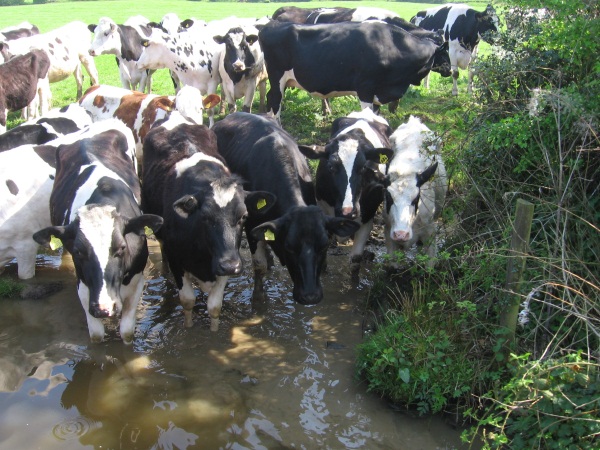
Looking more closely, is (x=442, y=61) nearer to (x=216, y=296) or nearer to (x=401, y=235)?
(x=401, y=235)

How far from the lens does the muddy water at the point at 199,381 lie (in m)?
4.96

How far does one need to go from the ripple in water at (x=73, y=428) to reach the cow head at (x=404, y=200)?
128 inches

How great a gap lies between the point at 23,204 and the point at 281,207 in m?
2.87

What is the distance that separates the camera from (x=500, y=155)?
6.27 meters

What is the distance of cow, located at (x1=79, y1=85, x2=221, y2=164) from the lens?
31.0 ft

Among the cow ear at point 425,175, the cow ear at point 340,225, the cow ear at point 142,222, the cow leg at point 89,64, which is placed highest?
the cow ear at point 142,222

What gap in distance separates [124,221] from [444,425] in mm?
3109

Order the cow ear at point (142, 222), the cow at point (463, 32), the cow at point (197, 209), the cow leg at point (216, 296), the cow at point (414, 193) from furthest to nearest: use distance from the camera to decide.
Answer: the cow at point (463, 32), the cow at point (414, 193), the cow leg at point (216, 296), the cow at point (197, 209), the cow ear at point (142, 222)

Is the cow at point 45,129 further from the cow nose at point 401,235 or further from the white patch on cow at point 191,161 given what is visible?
the cow nose at point 401,235

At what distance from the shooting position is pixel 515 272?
4910mm

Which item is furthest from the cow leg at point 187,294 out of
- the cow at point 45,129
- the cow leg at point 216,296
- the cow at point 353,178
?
the cow at point 45,129

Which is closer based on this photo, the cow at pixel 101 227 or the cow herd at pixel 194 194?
the cow at pixel 101 227

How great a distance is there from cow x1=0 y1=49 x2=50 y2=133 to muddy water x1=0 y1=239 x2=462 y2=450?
6.20 m

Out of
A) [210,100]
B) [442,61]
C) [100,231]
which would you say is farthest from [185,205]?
[442,61]
